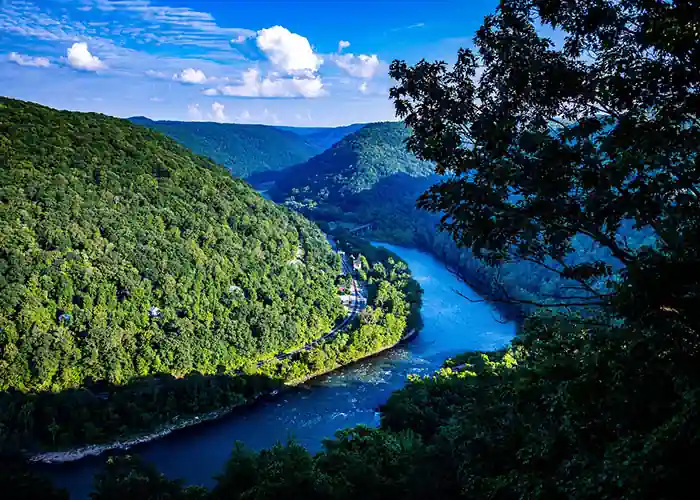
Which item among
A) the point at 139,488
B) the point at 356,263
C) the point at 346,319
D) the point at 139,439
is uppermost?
the point at 356,263

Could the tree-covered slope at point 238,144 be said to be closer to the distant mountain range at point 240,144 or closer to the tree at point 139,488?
the distant mountain range at point 240,144

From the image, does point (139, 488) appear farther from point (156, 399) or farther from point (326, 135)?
point (326, 135)

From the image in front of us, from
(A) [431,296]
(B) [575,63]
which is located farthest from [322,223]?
(B) [575,63]

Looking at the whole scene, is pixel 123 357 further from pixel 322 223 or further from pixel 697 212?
pixel 322 223

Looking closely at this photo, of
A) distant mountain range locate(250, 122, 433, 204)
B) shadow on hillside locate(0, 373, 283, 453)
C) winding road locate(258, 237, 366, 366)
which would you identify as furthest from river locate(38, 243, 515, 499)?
A: distant mountain range locate(250, 122, 433, 204)

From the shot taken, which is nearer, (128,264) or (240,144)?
(128,264)

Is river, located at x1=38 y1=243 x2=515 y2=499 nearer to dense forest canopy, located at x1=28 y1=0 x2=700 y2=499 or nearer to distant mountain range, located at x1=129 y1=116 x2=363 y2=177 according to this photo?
dense forest canopy, located at x1=28 y1=0 x2=700 y2=499

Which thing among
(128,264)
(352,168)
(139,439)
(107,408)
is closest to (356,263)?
(128,264)
